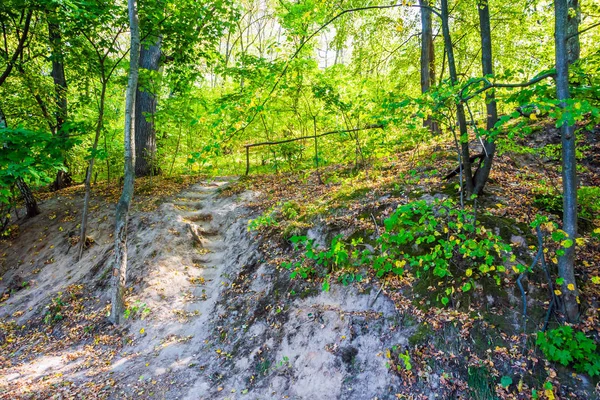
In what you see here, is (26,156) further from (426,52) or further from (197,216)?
(426,52)

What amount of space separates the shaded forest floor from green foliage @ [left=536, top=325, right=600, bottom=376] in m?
0.12

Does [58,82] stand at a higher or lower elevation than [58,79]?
lower

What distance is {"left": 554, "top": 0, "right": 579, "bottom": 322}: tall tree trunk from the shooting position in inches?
110

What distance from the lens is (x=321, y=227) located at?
5.88 metres

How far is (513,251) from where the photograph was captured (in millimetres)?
3832

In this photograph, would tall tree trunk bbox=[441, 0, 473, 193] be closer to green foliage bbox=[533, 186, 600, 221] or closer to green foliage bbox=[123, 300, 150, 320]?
green foliage bbox=[533, 186, 600, 221]

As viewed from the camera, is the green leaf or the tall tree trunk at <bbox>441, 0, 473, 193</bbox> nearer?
the green leaf

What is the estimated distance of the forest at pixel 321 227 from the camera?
3.09 m

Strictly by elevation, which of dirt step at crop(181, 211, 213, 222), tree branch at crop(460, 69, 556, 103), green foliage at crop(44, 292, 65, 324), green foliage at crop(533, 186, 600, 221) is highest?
tree branch at crop(460, 69, 556, 103)

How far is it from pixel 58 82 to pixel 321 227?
10718mm

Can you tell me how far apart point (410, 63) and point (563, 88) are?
26.1 ft

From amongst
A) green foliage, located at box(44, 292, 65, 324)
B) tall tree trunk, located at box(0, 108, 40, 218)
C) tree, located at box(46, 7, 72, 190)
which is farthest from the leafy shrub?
tall tree trunk, located at box(0, 108, 40, 218)

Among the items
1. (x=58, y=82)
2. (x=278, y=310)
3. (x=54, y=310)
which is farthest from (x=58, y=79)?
(x=278, y=310)

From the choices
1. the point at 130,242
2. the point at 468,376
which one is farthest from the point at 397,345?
the point at 130,242
